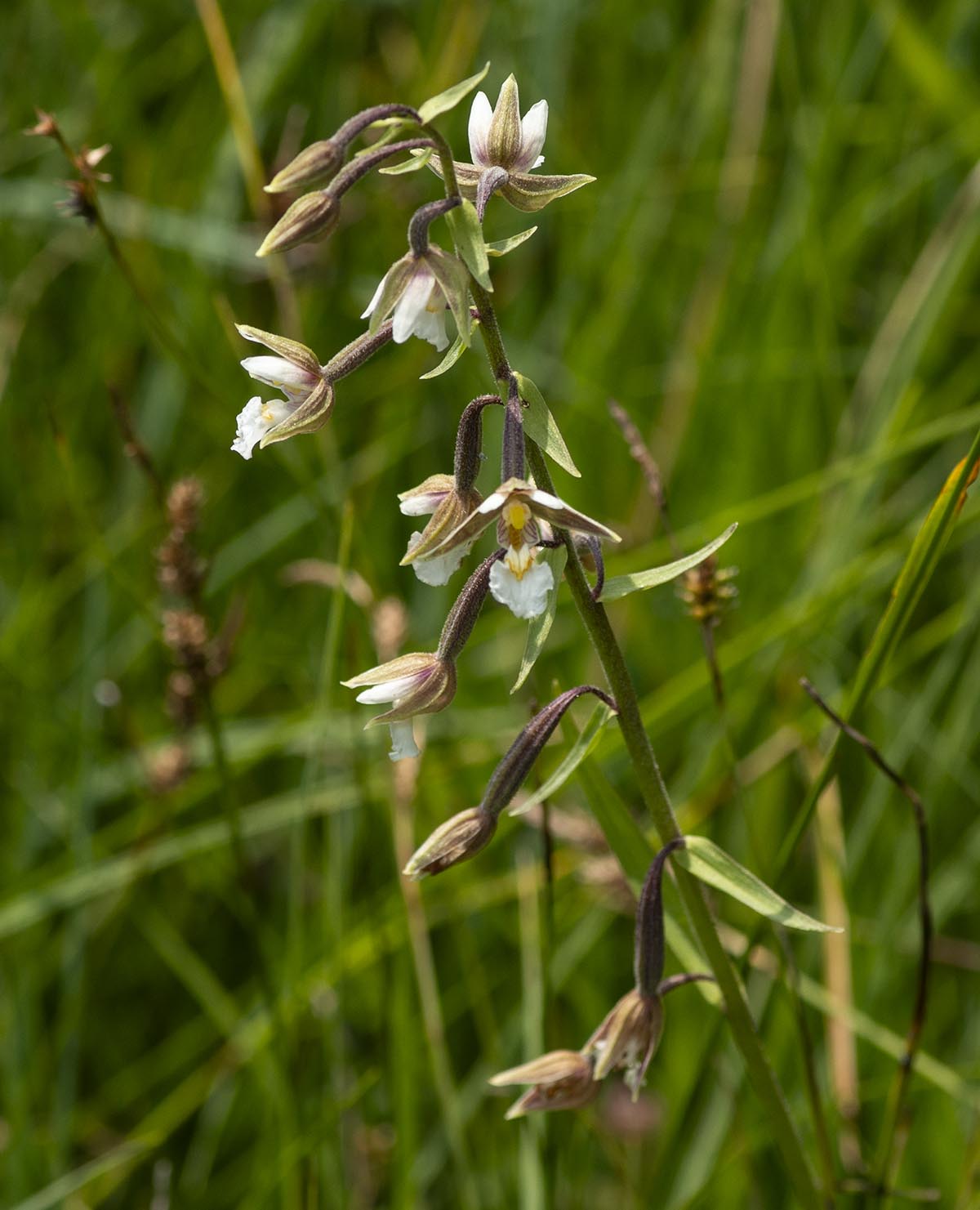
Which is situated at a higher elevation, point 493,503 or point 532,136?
point 532,136

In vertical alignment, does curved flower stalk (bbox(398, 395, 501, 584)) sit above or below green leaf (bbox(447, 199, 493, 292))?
below

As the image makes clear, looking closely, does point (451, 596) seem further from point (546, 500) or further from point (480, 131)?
point (546, 500)

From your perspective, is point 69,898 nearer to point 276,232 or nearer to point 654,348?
point 276,232

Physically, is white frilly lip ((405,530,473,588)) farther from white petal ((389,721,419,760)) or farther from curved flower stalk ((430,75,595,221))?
curved flower stalk ((430,75,595,221))

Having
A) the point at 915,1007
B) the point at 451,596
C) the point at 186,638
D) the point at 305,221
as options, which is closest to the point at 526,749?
the point at 305,221

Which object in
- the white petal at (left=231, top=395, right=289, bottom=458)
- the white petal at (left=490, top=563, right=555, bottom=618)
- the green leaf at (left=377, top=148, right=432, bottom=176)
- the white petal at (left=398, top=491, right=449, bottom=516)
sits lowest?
the white petal at (left=490, top=563, right=555, bottom=618)

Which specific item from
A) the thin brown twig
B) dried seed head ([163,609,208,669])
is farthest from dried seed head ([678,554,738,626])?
dried seed head ([163,609,208,669])
